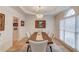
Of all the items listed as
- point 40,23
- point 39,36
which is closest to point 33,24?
point 40,23

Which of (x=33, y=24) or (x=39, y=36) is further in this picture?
(x=39, y=36)

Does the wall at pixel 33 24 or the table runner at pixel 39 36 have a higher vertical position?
the wall at pixel 33 24

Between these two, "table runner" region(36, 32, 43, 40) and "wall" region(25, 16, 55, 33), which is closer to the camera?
"wall" region(25, 16, 55, 33)

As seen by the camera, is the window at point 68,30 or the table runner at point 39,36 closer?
the window at point 68,30

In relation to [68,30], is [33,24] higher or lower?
higher

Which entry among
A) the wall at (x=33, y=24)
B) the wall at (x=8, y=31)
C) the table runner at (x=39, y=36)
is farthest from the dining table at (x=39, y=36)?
the wall at (x=8, y=31)

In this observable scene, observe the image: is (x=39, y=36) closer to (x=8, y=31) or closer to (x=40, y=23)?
(x=40, y=23)

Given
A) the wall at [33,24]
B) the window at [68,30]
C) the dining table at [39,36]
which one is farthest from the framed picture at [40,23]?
the window at [68,30]

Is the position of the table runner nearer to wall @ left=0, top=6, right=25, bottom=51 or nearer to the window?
wall @ left=0, top=6, right=25, bottom=51

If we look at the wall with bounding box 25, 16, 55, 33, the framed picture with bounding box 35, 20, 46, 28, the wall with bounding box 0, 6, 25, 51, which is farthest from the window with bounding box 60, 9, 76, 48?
the wall with bounding box 0, 6, 25, 51

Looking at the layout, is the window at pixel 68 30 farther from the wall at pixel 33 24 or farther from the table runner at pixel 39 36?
the table runner at pixel 39 36
